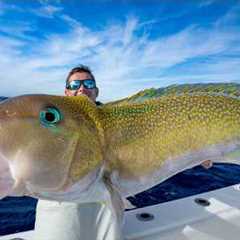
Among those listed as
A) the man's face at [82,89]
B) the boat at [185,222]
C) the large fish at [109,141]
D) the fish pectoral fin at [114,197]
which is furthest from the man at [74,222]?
the man's face at [82,89]

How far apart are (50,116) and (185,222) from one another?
2401 millimetres

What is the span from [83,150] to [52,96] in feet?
1.12

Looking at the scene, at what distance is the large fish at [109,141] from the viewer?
176 cm

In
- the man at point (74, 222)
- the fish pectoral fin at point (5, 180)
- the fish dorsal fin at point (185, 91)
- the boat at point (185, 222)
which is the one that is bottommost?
the boat at point (185, 222)

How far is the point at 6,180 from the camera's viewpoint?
1.76m

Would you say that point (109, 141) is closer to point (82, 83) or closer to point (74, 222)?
point (74, 222)

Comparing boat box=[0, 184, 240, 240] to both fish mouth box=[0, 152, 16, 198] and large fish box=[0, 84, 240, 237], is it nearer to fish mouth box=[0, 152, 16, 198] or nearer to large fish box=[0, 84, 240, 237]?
large fish box=[0, 84, 240, 237]

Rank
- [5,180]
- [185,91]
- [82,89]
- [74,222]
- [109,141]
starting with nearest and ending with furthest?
1. [5,180]
2. [109,141]
3. [185,91]
4. [74,222]
5. [82,89]

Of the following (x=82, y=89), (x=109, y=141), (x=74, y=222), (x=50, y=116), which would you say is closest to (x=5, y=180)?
(x=50, y=116)

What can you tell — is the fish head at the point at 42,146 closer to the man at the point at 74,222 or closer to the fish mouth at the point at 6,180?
the fish mouth at the point at 6,180

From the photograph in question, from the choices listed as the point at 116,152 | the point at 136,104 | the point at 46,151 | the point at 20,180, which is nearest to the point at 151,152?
the point at 116,152

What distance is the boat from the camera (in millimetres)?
3570

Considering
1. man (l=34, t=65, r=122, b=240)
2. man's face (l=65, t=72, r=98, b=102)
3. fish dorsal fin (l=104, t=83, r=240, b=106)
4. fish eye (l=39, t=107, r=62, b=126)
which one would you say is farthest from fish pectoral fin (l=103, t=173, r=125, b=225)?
man's face (l=65, t=72, r=98, b=102)

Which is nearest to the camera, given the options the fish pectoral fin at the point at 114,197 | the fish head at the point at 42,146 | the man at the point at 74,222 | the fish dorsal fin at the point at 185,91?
the fish head at the point at 42,146
